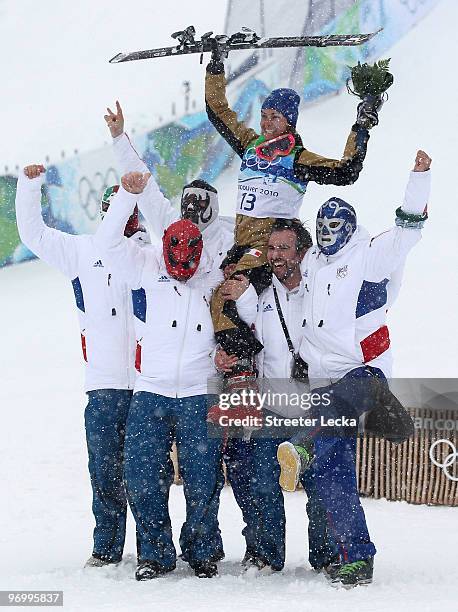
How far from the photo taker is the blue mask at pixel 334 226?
5652mm

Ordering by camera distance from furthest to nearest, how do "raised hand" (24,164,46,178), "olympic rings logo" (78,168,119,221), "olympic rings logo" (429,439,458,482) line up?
"olympic rings logo" (78,168,119,221) → "olympic rings logo" (429,439,458,482) → "raised hand" (24,164,46,178)

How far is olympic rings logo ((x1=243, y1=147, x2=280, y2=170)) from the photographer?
6055 millimetres

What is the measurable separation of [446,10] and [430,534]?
1678 centimetres

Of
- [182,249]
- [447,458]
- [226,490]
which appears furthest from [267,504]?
[226,490]

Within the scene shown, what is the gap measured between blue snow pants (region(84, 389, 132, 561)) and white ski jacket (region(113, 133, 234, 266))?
0.97 meters

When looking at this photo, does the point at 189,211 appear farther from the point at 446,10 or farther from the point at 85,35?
the point at 85,35

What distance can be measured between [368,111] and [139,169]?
142 centimetres

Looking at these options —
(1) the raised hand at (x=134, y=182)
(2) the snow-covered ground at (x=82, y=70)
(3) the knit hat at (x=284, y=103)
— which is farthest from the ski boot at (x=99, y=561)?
Result: (2) the snow-covered ground at (x=82, y=70)

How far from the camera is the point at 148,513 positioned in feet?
18.8

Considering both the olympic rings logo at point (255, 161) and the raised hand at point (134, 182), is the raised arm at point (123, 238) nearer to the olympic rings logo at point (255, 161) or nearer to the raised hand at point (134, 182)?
the raised hand at point (134, 182)

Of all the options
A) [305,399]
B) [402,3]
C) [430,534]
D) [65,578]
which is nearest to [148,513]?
[65,578]

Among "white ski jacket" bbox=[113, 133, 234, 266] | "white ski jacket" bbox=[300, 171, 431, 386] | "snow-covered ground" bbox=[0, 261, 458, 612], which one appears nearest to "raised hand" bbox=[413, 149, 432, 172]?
"white ski jacket" bbox=[300, 171, 431, 386]

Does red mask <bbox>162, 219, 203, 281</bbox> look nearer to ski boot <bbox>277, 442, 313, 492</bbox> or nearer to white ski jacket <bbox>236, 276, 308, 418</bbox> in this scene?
white ski jacket <bbox>236, 276, 308, 418</bbox>

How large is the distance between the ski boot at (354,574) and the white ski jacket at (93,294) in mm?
1570
